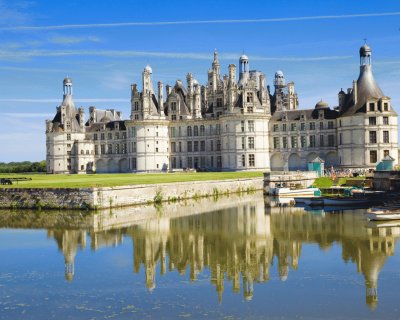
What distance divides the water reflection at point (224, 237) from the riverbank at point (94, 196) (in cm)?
158

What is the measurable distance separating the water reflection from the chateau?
89.7 feet

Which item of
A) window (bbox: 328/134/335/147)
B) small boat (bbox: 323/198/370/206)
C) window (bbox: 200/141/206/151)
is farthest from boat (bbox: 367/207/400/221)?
window (bbox: 200/141/206/151)

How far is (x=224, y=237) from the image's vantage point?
26.8 meters

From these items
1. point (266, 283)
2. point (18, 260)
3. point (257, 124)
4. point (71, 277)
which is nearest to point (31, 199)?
point (18, 260)

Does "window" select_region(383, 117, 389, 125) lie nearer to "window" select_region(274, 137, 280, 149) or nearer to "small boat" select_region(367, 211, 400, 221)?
"window" select_region(274, 137, 280, 149)

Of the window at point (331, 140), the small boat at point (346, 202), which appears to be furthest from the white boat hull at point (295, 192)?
the window at point (331, 140)

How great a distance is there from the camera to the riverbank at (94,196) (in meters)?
38.3

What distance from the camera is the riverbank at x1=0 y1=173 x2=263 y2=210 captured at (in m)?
38.3

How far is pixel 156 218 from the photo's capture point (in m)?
33.9

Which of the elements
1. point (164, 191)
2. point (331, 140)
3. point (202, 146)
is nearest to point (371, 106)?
point (331, 140)

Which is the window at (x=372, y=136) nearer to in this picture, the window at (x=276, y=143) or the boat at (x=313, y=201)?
the window at (x=276, y=143)

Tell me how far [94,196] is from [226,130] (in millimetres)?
34722

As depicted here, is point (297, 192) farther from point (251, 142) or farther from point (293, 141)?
point (293, 141)

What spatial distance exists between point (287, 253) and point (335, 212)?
14252mm
